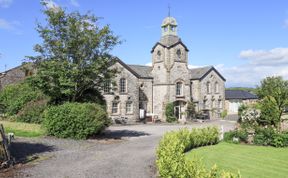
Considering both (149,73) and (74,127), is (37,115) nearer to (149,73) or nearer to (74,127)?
(74,127)

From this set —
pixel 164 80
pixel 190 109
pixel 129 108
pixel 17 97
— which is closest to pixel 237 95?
pixel 190 109

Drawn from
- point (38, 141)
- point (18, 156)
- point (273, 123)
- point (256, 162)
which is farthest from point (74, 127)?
point (273, 123)

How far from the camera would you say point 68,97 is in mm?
24203

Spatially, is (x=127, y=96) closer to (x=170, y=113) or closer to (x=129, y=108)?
(x=129, y=108)

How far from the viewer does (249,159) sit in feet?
51.2

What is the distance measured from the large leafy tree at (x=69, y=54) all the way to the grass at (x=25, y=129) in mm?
3232

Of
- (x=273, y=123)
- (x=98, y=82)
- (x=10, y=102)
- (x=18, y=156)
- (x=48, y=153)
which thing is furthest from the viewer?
(x=10, y=102)

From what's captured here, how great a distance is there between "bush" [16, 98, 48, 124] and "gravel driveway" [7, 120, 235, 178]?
21.2 feet

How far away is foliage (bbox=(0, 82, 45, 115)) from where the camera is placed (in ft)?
94.7

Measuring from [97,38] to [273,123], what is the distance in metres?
15.7

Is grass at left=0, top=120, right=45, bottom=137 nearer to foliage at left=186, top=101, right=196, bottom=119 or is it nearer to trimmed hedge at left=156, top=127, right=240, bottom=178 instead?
trimmed hedge at left=156, top=127, right=240, bottom=178

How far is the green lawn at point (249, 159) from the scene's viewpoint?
42.0ft

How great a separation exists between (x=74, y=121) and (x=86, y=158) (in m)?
6.46

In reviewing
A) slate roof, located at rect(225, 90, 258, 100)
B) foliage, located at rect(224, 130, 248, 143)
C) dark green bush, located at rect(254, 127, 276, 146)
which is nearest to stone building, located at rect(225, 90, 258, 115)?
slate roof, located at rect(225, 90, 258, 100)
